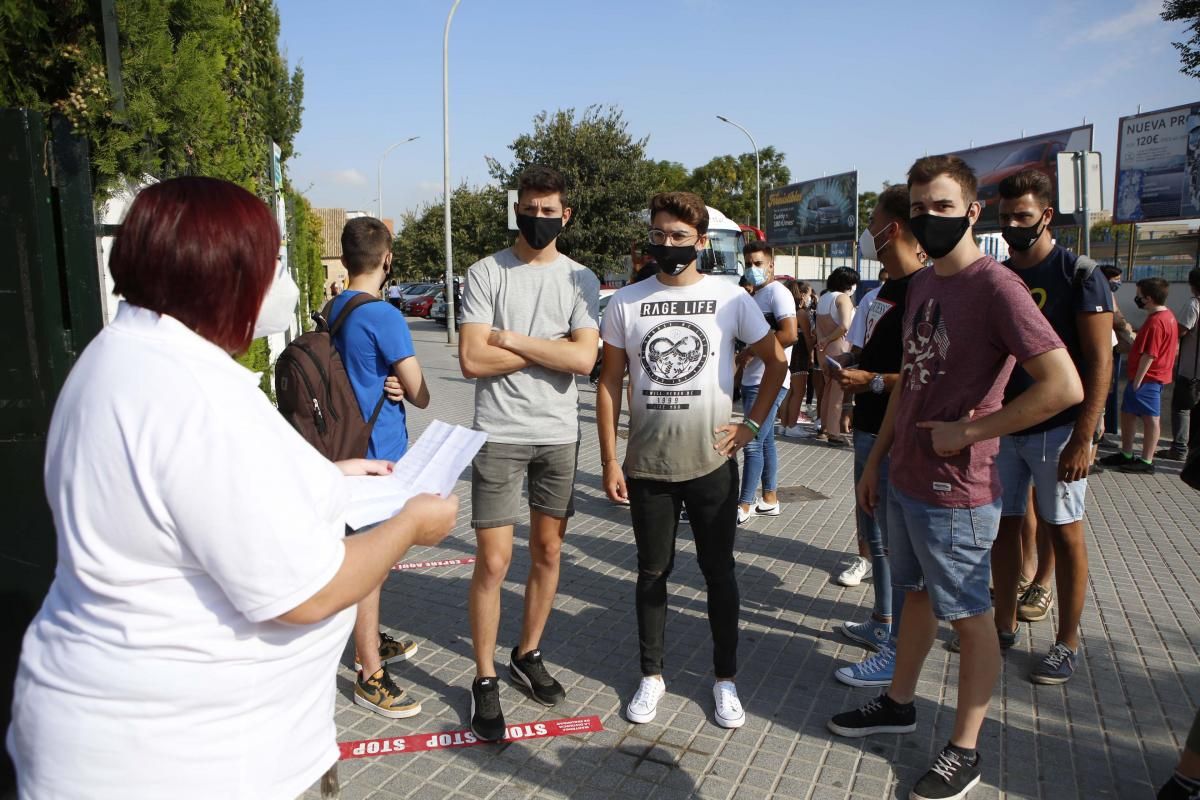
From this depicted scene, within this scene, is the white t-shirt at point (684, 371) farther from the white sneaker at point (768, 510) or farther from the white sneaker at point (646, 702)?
the white sneaker at point (768, 510)

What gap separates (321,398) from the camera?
128 inches

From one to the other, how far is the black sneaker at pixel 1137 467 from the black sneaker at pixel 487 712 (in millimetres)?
7848

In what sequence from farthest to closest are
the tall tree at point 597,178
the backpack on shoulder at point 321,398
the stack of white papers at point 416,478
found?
1. the tall tree at point 597,178
2. the backpack on shoulder at point 321,398
3. the stack of white papers at point 416,478

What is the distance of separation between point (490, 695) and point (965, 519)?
1970 mm

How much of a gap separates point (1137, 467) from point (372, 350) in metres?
8.34

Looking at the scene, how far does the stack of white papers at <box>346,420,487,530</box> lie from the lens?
172 cm

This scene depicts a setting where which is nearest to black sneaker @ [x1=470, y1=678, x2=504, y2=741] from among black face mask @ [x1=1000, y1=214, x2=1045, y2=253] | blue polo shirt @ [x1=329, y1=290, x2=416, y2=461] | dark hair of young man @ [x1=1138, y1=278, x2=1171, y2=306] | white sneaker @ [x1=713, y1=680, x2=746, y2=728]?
white sneaker @ [x1=713, y1=680, x2=746, y2=728]

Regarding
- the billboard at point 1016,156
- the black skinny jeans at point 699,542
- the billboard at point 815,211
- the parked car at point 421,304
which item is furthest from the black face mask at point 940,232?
the parked car at point 421,304

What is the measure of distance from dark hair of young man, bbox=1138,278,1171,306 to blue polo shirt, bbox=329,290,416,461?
814 centimetres

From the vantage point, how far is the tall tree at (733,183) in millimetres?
52000

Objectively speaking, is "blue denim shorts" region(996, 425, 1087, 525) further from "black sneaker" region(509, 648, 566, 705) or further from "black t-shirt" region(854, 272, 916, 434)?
"black sneaker" region(509, 648, 566, 705)

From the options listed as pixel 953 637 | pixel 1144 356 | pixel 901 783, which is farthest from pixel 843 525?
pixel 1144 356

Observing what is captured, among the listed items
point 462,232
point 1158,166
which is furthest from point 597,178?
point 1158,166

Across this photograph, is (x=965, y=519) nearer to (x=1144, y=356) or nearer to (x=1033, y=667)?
(x=1033, y=667)
